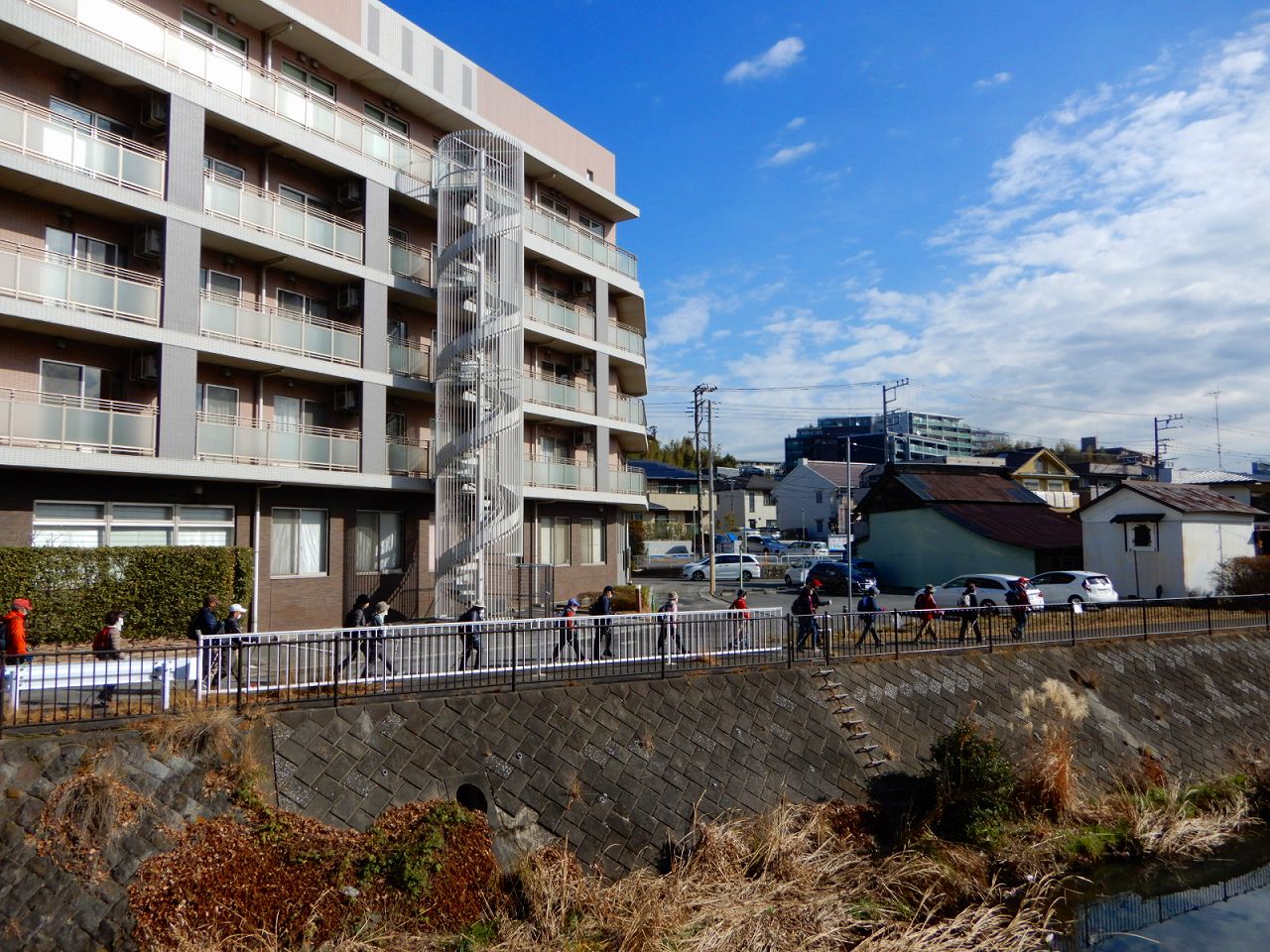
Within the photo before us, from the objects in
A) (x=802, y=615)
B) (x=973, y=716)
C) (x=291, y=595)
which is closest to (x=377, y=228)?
(x=291, y=595)

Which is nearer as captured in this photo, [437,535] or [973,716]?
[973,716]

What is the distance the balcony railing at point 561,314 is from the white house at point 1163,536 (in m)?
22.2

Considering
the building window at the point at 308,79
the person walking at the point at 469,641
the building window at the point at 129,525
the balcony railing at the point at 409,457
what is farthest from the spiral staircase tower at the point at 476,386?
the person walking at the point at 469,641

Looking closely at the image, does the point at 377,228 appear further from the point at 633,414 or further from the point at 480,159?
the point at 633,414

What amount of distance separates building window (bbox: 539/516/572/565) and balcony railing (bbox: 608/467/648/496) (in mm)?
2340

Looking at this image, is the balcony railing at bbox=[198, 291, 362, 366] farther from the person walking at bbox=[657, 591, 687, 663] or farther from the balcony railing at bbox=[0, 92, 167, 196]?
the person walking at bbox=[657, 591, 687, 663]

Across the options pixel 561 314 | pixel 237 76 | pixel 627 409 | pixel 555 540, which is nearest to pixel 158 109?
pixel 237 76

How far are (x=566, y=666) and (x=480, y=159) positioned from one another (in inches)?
630

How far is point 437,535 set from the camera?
23844 millimetres

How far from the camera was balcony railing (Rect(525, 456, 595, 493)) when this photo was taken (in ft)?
91.3

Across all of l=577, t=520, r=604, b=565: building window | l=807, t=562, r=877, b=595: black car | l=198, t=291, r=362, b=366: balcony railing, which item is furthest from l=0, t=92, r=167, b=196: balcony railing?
l=807, t=562, r=877, b=595: black car

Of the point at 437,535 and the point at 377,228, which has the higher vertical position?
the point at 377,228

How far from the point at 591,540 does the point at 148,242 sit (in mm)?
17630

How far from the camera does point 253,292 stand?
21.8 meters
